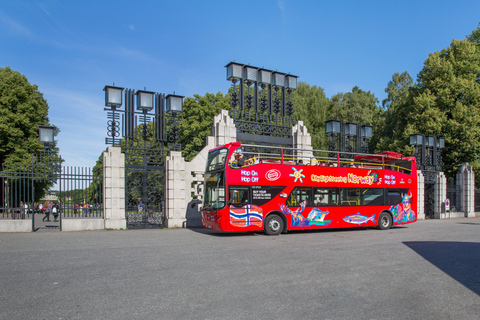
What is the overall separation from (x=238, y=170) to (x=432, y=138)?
20.7m

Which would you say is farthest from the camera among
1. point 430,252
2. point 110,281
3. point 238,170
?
point 238,170

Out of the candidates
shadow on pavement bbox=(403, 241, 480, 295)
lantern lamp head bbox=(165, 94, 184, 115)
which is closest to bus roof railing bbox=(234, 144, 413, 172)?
lantern lamp head bbox=(165, 94, 184, 115)


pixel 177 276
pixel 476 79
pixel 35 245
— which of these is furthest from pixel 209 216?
pixel 476 79

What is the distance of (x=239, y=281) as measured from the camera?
286 inches

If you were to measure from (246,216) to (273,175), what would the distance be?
6.84 ft

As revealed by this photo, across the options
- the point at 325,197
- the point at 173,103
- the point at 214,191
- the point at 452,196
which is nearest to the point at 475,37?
the point at 452,196

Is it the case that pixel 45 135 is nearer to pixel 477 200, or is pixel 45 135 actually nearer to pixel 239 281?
pixel 239 281

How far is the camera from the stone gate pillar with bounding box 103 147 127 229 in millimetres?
17438

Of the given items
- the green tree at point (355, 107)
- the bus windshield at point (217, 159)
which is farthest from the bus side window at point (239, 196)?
the green tree at point (355, 107)

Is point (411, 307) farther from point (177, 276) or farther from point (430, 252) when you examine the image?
point (430, 252)

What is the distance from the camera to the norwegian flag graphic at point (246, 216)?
15.0 meters

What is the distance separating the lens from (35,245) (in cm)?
1224

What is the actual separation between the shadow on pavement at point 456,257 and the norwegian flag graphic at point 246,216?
18.4ft

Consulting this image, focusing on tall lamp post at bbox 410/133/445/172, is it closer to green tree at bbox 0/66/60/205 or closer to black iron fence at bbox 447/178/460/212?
black iron fence at bbox 447/178/460/212
